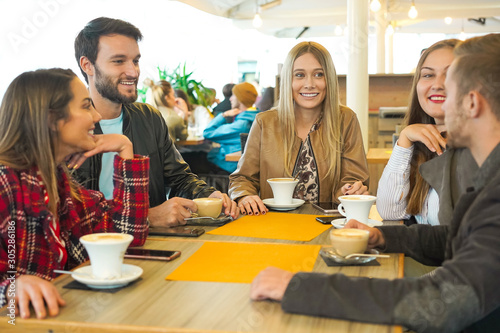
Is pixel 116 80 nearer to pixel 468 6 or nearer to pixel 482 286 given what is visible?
pixel 482 286

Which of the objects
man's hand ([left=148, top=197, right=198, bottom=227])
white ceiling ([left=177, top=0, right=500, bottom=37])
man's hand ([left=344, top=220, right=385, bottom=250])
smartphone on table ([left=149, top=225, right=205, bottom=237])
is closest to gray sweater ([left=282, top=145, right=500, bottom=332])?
man's hand ([left=344, top=220, right=385, bottom=250])

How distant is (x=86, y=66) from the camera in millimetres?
2455

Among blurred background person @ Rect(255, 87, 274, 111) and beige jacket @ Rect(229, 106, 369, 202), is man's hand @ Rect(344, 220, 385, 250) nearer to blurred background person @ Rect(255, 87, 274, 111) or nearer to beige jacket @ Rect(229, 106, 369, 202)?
beige jacket @ Rect(229, 106, 369, 202)

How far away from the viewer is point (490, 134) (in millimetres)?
1247

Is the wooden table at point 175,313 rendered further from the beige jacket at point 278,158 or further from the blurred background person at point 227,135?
the blurred background person at point 227,135

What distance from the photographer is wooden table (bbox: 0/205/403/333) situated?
101 cm

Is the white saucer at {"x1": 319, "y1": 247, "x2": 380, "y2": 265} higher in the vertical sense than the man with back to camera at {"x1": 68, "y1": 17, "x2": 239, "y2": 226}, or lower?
lower

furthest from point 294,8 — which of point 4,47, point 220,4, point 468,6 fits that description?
point 4,47

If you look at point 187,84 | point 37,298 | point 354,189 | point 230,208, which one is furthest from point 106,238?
point 187,84

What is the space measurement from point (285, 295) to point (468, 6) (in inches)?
516

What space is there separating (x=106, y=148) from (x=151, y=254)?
1.37 ft

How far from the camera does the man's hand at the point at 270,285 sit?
1115mm

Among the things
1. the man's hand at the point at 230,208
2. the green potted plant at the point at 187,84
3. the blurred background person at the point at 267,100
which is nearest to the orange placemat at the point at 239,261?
the man's hand at the point at 230,208

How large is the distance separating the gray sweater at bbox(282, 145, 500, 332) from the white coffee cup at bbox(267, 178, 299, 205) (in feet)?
3.10
